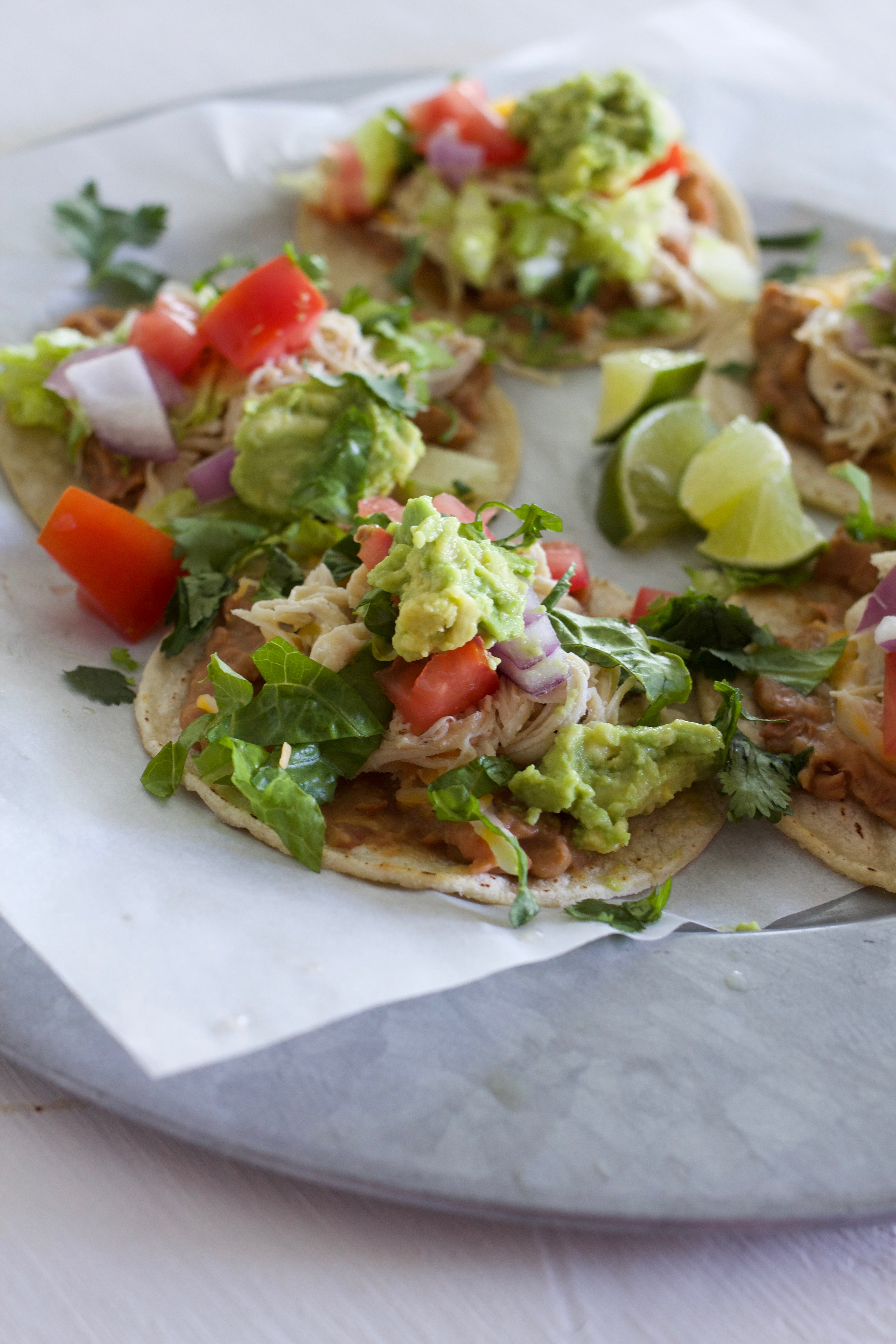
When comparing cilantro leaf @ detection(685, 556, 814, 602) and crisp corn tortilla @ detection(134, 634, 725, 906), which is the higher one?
cilantro leaf @ detection(685, 556, 814, 602)

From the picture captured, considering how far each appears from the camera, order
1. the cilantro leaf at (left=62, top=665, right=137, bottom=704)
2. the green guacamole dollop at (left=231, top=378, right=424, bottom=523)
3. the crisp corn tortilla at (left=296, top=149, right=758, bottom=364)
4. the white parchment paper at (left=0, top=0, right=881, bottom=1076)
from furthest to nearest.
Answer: the crisp corn tortilla at (left=296, top=149, right=758, bottom=364)
the green guacamole dollop at (left=231, top=378, right=424, bottom=523)
the cilantro leaf at (left=62, top=665, right=137, bottom=704)
the white parchment paper at (left=0, top=0, right=881, bottom=1076)

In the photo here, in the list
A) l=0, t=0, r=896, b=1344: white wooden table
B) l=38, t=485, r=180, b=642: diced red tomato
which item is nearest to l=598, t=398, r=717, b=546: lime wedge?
l=38, t=485, r=180, b=642: diced red tomato

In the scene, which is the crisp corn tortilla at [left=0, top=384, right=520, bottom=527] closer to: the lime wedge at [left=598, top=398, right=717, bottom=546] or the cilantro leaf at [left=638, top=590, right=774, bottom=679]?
the lime wedge at [left=598, top=398, right=717, bottom=546]

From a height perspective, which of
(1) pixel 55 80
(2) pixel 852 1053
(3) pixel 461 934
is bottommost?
(2) pixel 852 1053

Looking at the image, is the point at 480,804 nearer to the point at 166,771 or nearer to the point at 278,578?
the point at 166,771

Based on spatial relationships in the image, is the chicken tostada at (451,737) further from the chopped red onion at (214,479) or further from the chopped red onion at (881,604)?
the chopped red onion at (214,479)

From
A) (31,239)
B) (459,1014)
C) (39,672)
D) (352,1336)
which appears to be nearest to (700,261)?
(31,239)

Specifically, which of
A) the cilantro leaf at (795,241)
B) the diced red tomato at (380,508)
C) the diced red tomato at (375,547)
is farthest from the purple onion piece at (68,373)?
the cilantro leaf at (795,241)

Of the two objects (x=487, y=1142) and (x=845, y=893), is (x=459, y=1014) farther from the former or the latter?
(x=845, y=893)
